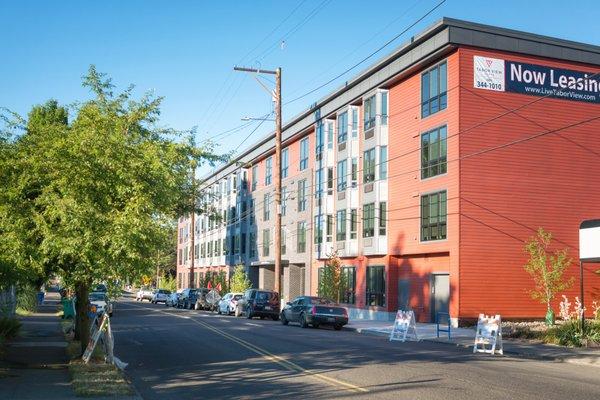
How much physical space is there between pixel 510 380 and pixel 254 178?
179 ft

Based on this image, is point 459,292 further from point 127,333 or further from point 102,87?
point 102,87

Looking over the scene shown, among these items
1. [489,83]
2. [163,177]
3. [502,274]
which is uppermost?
[489,83]

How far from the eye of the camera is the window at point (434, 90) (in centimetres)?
3428

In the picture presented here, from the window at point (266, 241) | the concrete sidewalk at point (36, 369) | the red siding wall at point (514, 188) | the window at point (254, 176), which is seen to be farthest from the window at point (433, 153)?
the window at point (254, 176)

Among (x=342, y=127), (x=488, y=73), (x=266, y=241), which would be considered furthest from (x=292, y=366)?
(x=266, y=241)

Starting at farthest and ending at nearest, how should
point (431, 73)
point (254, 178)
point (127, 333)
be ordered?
point (254, 178), point (431, 73), point (127, 333)

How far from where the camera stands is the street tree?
30969 millimetres

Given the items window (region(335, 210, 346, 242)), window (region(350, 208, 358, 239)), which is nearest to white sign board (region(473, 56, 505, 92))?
window (region(350, 208, 358, 239))

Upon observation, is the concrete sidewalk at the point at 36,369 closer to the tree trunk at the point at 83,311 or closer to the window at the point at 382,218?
the tree trunk at the point at 83,311

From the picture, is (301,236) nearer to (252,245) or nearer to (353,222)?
(353,222)

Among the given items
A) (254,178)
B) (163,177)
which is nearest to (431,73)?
(163,177)

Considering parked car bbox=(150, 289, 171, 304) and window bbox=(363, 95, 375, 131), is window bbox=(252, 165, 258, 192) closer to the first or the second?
parked car bbox=(150, 289, 171, 304)

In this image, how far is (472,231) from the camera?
32719 mm

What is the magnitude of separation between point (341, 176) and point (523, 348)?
24137 mm
